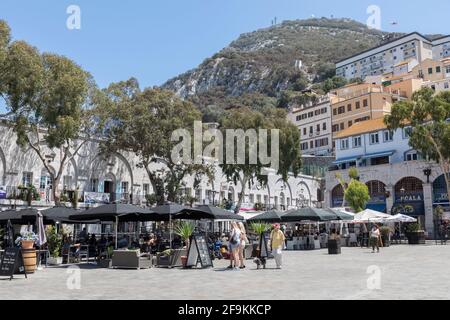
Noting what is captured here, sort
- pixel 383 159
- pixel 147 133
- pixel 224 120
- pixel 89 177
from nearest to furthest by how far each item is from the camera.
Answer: pixel 147 133, pixel 89 177, pixel 224 120, pixel 383 159

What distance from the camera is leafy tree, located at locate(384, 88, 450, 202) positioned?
40750 millimetres

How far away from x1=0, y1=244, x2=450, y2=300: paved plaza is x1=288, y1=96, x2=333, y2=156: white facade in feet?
232

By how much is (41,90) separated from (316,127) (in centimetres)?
6639

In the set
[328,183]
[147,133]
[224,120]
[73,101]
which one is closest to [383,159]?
[328,183]

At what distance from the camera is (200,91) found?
187875 millimetres

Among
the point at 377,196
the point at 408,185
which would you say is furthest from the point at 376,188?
the point at 408,185

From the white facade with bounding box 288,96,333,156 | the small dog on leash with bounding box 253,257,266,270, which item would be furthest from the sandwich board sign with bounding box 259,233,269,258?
the white facade with bounding box 288,96,333,156

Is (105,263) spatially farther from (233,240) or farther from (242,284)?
(242,284)

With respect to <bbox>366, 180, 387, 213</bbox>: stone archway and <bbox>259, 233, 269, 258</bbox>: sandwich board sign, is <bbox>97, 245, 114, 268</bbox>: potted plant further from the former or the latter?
<bbox>366, 180, 387, 213</bbox>: stone archway

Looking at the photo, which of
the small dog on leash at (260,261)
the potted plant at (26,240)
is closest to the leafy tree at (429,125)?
the small dog on leash at (260,261)

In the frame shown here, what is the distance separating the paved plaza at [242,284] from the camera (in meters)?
11.2

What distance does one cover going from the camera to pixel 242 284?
1340cm
